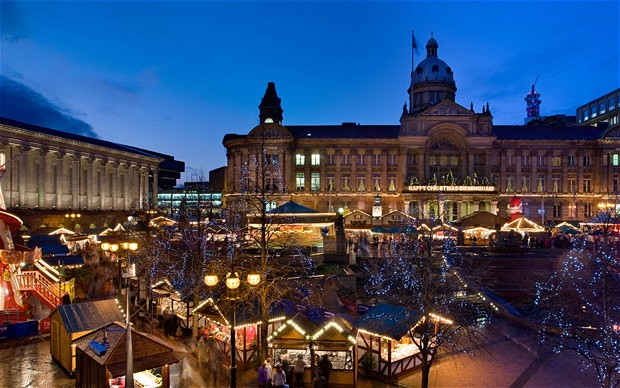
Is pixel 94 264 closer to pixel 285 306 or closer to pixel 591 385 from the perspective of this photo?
pixel 285 306

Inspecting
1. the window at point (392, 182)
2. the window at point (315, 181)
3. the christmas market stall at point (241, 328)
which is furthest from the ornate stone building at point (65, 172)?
the christmas market stall at point (241, 328)

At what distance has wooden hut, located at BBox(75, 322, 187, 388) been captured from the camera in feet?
35.1

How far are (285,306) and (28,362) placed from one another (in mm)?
9266

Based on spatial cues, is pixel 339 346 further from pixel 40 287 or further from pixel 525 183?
pixel 525 183

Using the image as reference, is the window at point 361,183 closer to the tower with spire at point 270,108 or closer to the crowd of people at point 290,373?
the tower with spire at point 270,108

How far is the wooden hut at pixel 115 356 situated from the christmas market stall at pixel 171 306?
7.32 metres

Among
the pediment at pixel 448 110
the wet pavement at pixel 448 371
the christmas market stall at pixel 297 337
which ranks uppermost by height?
the pediment at pixel 448 110

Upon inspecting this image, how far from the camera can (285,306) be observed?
1744 cm

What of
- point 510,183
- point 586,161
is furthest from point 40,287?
point 586,161

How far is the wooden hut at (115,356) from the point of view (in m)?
10.7

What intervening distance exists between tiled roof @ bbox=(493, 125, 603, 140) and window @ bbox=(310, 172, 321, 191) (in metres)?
30.3

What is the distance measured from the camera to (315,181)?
74062mm

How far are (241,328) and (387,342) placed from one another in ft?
17.2

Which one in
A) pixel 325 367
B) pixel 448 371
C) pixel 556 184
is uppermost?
pixel 556 184
